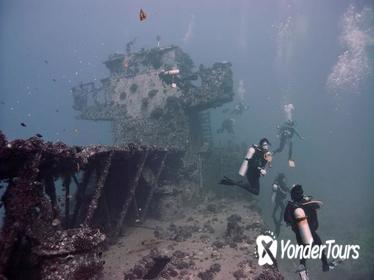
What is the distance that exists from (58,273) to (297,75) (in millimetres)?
172461

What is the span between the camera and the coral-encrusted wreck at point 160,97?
56.3 feet

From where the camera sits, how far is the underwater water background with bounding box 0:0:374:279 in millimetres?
103250

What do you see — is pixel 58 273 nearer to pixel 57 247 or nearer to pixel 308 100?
pixel 57 247

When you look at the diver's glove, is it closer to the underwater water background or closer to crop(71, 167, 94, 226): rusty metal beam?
crop(71, 167, 94, 226): rusty metal beam

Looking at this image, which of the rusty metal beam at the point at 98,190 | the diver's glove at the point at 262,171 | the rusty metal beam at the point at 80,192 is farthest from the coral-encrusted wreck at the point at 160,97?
the diver's glove at the point at 262,171

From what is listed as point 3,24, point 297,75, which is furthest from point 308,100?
point 3,24

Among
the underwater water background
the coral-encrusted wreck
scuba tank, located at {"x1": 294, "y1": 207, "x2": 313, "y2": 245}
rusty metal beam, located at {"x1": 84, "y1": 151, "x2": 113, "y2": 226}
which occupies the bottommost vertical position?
scuba tank, located at {"x1": 294, "y1": 207, "x2": 313, "y2": 245}

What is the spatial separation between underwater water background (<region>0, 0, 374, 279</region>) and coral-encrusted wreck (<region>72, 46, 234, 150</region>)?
60553mm

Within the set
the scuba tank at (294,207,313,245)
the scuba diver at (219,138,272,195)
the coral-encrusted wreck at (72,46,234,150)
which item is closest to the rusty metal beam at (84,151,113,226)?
the scuba diver at (219,138,272,195)

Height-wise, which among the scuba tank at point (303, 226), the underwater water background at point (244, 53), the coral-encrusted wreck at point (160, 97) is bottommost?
the scuba tank at point (303, 226)

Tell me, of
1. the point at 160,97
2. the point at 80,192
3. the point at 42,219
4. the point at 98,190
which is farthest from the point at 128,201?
the point at 160,97

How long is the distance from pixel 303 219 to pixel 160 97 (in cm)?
1326

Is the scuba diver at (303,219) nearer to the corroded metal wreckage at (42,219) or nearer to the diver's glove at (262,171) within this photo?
the diver's glove at (262,171)

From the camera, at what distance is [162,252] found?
8.91 metres
